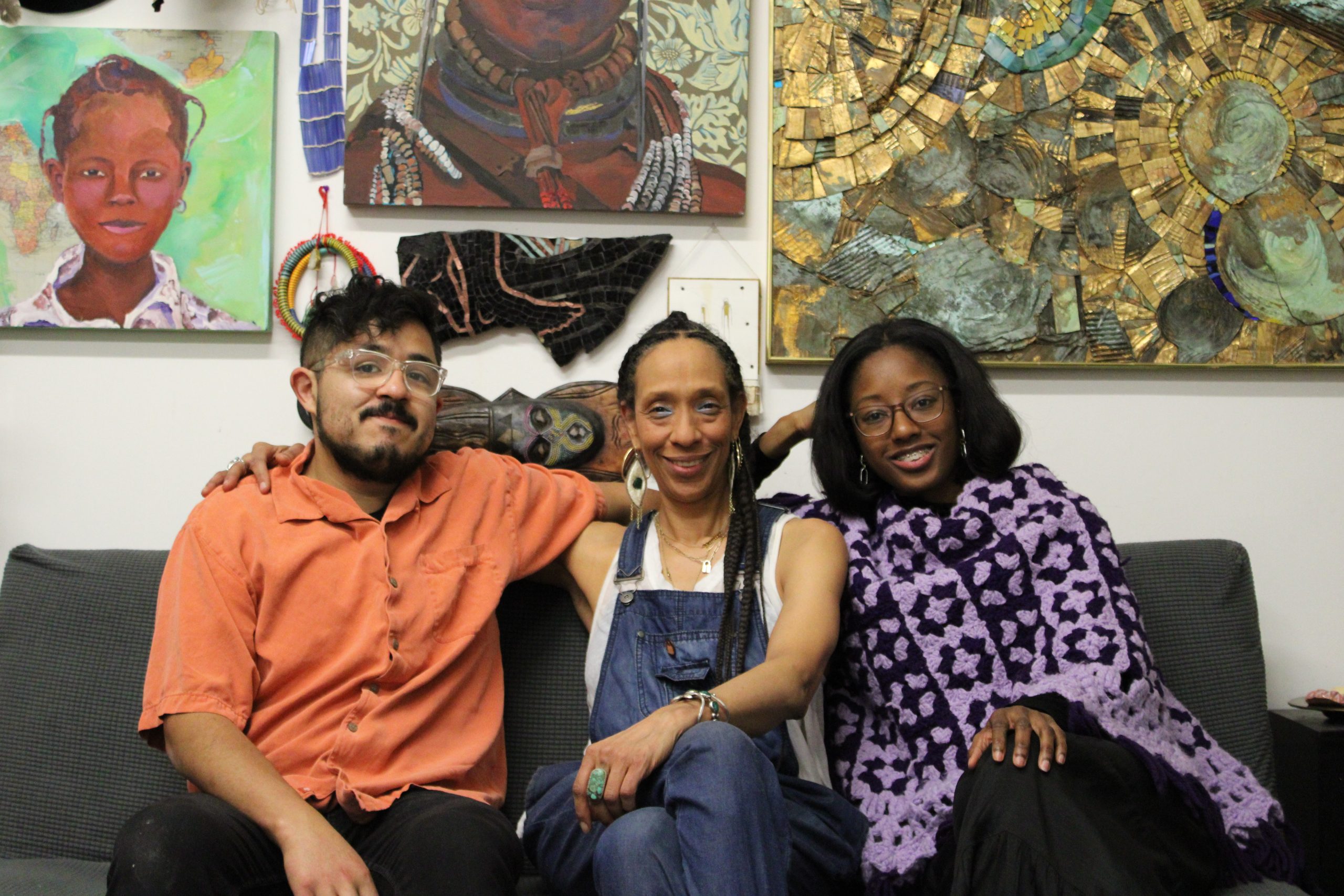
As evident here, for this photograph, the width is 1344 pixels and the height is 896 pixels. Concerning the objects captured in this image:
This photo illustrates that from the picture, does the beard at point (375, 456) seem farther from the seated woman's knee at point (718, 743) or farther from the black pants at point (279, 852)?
the seated woman's knee at point (718, 743)

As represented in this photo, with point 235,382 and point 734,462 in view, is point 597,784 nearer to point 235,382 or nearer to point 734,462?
point 734,462

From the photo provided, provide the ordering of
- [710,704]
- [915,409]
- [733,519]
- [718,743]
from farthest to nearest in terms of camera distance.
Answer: [915,409] < [733,519] < [710,704] < [718,743]

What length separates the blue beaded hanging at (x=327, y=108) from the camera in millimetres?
2322

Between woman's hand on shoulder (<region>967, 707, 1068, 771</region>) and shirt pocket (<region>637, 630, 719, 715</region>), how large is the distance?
41cm

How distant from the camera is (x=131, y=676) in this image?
1857 mm

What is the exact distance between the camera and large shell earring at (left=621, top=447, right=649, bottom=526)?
1869 mm

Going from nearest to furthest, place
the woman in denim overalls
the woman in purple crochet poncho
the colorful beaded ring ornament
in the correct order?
1. the woman in denim overalls
2. the woman in purple crochet poncho
3. the colorful beaded ring ornament

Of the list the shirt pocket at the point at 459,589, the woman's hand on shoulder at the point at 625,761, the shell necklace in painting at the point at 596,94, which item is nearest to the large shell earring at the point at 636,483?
the shirt pocket at the point at 459,589

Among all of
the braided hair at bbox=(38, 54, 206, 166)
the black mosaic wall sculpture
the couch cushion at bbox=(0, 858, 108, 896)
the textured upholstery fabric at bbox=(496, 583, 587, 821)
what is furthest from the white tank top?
the braided hair at bbox=(38, 54, 206, 166)

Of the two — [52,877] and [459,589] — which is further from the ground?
[459,589]

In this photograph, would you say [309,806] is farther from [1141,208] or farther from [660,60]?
[1141,208]

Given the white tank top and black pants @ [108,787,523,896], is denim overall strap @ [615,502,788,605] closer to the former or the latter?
the white tank top

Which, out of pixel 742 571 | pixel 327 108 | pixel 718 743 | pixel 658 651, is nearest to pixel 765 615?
pixel 742 571

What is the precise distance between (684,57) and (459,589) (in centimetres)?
133
